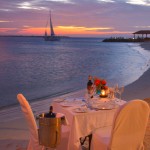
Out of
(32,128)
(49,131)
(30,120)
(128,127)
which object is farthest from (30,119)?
(128,127)

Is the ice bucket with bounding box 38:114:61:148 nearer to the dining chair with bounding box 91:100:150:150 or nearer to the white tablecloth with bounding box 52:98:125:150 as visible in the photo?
the white tablecloth with bounding box 52:98:125:150

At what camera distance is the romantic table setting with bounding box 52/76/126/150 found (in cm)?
353

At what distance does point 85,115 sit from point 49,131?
53 centimetres

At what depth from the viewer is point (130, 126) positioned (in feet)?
10.7

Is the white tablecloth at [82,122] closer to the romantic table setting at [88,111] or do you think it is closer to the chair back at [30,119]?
the romantic table setting at [88,111]

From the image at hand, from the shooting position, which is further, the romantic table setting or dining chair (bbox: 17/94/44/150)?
the romantic table setting

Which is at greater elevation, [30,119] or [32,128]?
[30,119]

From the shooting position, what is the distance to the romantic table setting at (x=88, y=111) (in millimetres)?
3532

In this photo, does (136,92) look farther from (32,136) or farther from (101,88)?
(32,136)

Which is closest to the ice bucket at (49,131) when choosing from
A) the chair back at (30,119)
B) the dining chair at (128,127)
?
the chair back at (30,119)

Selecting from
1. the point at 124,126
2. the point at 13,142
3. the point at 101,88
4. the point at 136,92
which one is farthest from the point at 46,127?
the point at 136,92

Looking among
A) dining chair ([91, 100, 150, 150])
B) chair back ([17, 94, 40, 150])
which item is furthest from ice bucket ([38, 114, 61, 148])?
dining chair ([91, 100, 150, 150])

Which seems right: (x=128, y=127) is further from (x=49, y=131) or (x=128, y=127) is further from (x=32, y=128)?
(x=32, y=128)

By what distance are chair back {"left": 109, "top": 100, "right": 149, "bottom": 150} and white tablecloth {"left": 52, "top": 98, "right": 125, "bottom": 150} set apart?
0.43 metres
